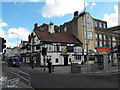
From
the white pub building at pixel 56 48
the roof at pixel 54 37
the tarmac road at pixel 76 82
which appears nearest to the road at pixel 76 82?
the tarmac road at pixel 76 82

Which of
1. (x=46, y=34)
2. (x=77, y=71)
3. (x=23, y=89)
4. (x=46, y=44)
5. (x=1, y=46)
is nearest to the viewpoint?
(x=23, y=89)

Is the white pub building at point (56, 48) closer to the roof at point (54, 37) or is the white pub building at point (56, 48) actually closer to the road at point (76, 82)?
the roof at point (54, 37)

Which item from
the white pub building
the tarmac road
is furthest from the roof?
the tarmac road

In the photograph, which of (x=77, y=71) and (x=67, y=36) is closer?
(x=77, y=71)

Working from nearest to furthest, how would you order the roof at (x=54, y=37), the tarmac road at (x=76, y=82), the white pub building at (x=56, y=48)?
the tarmac road at (x=76, y=82) → the white pub building at (x=56, y=48) → the roof at (x=54, y=37)

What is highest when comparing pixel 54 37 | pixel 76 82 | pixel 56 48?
pixel 54 37

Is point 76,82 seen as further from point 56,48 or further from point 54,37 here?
point 54,37

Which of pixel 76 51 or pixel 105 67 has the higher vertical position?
pixel 76 51

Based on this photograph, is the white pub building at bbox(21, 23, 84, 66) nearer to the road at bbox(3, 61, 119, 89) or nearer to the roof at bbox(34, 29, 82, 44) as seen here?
the roof at bbox(34, 29, 82, 44)

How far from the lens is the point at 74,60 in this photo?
39469mm

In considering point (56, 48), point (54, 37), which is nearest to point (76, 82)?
point (56, 48)

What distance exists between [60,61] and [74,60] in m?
4.25

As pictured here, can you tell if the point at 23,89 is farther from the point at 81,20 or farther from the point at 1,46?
the point at 81,20

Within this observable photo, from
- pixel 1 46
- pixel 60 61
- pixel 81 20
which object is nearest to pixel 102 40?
Result: pixel 81 20
